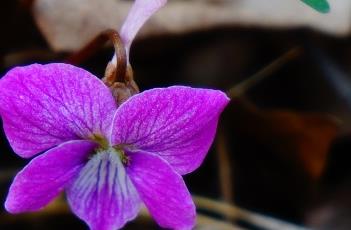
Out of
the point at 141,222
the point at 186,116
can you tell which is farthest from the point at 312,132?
the point at 186,116

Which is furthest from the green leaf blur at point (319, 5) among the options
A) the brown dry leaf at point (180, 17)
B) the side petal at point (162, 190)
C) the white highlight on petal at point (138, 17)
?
the brown dry leaf at point (180, 17)

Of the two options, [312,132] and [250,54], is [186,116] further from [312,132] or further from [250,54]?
[250,54]

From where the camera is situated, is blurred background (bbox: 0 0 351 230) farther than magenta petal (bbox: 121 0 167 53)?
Yes

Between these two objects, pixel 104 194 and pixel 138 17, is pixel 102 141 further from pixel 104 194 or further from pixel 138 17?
pixel 138 17

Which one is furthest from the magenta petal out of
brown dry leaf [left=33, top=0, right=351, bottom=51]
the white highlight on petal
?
brown dry leaf [left=33, top=0, right=351, bottom=51]

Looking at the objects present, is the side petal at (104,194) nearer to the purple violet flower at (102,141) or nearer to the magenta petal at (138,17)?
the purple violet flower at (102,141)

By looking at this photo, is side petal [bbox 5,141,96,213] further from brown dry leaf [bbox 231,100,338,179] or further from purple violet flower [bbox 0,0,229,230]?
brown dry leaf [bbox 231,100,338,179]
